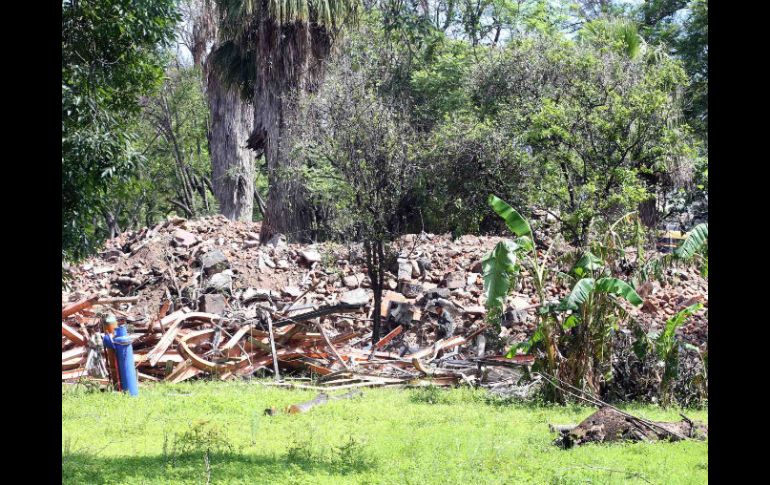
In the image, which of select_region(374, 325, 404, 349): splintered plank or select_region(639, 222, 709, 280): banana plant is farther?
select_region(374, 325, 404, 349): splintered plank

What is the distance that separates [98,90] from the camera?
27.2 feet

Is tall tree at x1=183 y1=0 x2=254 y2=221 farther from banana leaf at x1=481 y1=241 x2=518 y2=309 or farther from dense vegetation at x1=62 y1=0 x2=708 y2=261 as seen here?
banana leaf at x1=481 y1=241 x2=518 y2=309

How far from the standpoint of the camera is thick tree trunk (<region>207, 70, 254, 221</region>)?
2947 centimetres

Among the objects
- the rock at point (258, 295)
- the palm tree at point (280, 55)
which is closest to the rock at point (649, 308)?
the rock at point (258, 295)

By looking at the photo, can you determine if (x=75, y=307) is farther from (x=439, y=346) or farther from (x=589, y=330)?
(x=589, y=330)

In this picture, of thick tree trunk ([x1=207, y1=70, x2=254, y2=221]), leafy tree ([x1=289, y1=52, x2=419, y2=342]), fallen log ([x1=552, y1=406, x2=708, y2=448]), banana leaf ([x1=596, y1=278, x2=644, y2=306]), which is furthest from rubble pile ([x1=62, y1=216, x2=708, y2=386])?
thick tree trunk ([x1=207, y1=70, x2=254, y2=221])

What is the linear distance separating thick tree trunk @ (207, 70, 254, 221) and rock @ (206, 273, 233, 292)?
10809 mm

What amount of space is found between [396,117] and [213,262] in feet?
21.1

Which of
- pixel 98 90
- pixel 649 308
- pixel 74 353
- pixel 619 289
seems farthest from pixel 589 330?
pixel 74 353

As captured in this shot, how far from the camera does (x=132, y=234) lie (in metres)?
24.4
